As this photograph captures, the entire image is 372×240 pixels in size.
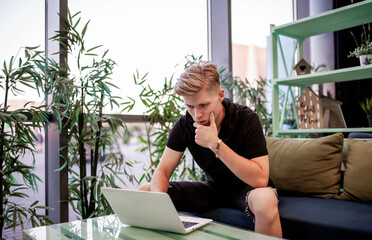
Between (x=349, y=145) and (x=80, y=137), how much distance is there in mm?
1660

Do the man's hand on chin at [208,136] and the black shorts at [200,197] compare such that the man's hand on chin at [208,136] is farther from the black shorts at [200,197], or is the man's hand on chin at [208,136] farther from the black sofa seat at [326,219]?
the black sofa seat at [326,219]

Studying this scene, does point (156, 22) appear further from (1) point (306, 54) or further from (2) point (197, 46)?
(1) point (306, 54)

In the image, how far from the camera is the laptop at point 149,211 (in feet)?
3.90

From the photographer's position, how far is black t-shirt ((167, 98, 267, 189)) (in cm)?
172

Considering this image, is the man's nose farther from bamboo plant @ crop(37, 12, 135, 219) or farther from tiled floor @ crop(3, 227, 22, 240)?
tiled floor @ crop(3, 227, 22, 240)

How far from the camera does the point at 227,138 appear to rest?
1769 millimetres

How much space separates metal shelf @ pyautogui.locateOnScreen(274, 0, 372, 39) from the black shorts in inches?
61.5

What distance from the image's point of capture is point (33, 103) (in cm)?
251

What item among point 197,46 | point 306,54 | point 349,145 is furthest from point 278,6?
point 349,145

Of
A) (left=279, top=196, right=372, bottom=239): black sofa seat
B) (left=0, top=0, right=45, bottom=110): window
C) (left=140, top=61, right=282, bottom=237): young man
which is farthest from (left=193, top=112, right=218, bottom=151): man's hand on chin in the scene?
(left=0, top=0, right=45, bottom=110): window

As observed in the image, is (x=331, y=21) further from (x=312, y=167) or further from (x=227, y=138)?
(x=227, y=138)

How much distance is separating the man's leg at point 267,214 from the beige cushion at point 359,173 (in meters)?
0.66

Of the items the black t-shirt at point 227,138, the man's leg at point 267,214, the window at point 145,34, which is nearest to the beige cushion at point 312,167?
the black t-shirt at point 227,138

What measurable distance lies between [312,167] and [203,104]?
838 millimetres
